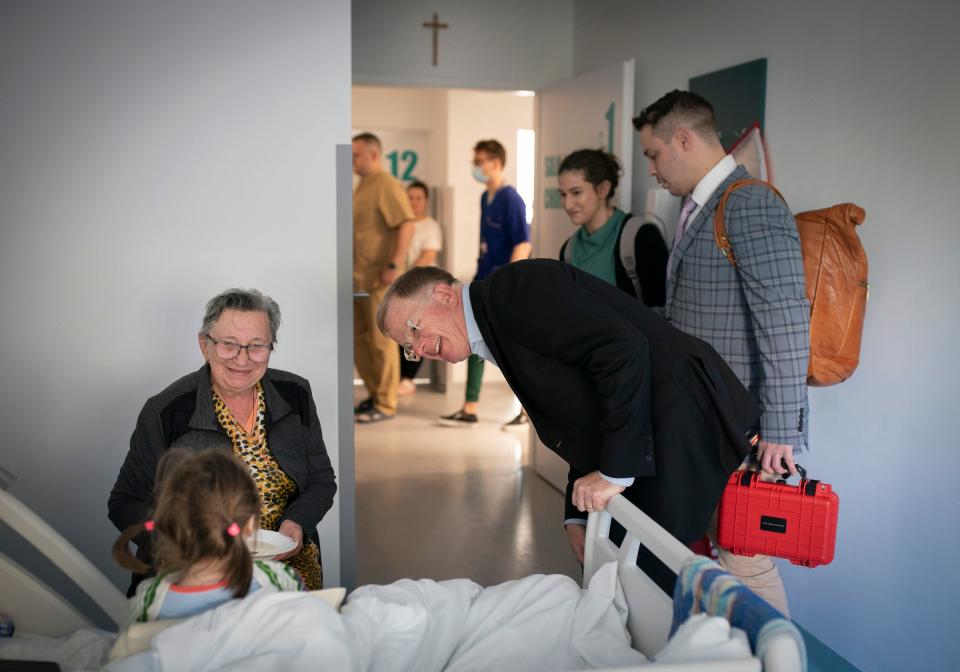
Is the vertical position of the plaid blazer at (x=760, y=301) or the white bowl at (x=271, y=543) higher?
the plaid blazer at (x=760, y=301)

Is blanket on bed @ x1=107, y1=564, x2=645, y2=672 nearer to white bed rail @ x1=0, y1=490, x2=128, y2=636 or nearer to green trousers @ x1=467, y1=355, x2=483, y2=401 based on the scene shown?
white bed rail @ x1=0, y1=490, x2=128, y2=636

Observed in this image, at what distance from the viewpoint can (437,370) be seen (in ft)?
25.0

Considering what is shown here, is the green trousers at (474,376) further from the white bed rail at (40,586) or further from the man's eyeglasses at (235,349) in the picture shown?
the white bed rail at (40,586)

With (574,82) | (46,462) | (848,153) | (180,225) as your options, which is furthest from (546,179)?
(46,462)

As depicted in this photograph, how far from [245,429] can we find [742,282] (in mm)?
1287

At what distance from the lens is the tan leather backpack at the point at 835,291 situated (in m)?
2.52

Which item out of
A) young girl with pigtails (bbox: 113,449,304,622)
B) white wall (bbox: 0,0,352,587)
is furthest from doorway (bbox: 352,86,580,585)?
young girl with pigtails (bbox: 113,449,304,622)

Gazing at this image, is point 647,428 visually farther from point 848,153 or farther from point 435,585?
point 848,153

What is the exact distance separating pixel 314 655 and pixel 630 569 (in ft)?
2.00

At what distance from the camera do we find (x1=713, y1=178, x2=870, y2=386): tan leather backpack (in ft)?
8.25

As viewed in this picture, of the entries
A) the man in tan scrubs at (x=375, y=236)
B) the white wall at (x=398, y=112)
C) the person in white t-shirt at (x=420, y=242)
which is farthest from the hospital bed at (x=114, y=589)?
the white wall at (x=398, y=112)

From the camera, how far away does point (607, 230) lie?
3.60m

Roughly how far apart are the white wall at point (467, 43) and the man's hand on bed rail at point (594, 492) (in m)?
3.07

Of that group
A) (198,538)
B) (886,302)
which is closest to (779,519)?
(886,302)
